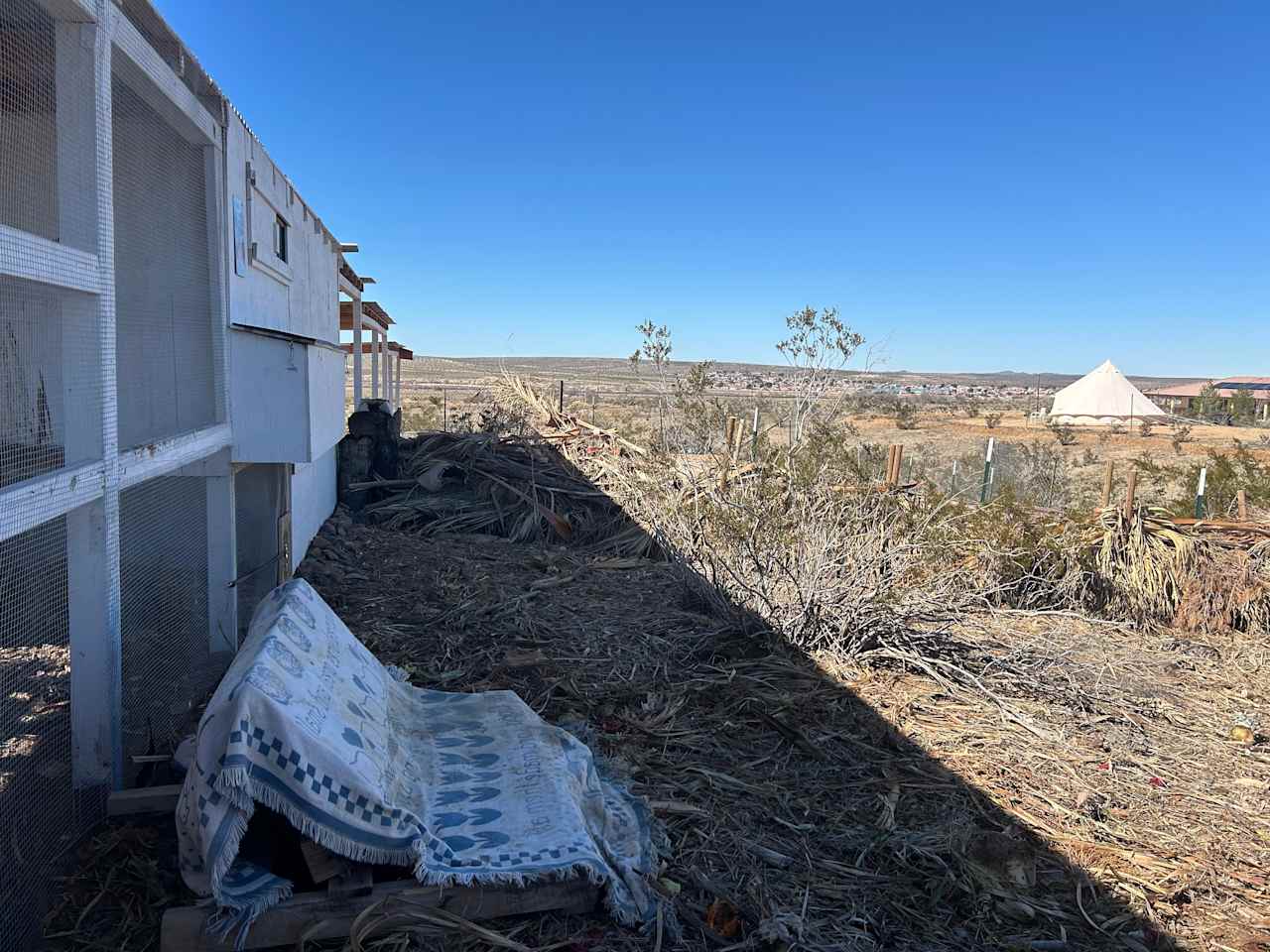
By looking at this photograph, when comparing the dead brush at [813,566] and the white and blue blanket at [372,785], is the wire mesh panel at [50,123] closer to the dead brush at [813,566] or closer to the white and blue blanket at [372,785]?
the white and blue blanket at [372,785]

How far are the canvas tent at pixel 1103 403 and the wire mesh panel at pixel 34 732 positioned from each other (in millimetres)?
41029

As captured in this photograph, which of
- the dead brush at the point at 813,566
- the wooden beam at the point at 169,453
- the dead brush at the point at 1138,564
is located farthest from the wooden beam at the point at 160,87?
the dead brush at the point at 1138,564

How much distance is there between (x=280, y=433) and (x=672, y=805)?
3197mm

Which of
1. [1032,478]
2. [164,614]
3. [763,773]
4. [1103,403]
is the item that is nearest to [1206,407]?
[1103,403]

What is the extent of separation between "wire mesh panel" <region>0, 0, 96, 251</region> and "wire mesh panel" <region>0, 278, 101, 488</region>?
24 centimetres

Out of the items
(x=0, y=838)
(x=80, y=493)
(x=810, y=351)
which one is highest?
(x=810, y=351)

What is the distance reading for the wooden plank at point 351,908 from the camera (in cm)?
287

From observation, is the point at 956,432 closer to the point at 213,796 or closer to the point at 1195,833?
the point at 1195,833

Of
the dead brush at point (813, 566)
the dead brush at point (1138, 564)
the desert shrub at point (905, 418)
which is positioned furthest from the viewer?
the desert shrub at point (905, 418)

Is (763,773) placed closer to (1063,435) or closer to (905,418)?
(1063,435)

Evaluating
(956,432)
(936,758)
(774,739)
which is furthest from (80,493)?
(956,432)

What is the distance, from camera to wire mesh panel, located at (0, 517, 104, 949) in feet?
9.57

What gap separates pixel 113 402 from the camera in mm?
3510

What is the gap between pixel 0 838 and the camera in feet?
9.46
